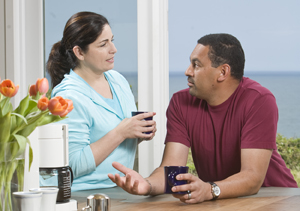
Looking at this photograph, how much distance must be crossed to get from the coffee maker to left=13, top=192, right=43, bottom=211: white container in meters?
0.21

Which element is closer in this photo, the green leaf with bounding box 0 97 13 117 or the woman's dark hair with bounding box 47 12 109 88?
the green leaf with bounding box 0 97 13 117

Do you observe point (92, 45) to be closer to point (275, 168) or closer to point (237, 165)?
point (237, 165)

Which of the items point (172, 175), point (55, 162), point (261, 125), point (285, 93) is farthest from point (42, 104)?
point (285, 93)

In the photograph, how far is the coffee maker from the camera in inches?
49.7

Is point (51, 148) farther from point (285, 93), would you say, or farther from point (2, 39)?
point (285, 93)

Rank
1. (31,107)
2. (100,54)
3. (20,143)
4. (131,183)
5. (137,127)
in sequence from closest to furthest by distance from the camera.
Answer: (20,143) → (31,107) → (131,183) → (137,127) → (100,54)

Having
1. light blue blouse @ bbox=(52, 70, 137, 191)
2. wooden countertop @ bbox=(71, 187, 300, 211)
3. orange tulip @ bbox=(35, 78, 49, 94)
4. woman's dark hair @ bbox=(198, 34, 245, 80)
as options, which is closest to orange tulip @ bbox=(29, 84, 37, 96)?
orange tulip @ bbox=(35, 78, 49, 94)

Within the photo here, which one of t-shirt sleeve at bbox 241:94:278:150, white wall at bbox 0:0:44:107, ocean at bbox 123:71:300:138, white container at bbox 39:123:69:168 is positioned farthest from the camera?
white wall at bbox 0:0:44:107

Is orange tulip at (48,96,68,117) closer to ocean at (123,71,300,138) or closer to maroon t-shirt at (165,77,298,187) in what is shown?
maroon t-shirt at (165,77,298,187)

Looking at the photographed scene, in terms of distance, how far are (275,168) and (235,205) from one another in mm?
661

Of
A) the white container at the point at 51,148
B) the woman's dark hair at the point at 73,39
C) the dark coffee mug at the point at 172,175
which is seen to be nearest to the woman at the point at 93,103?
the woman's dark hair at the point at 73,39

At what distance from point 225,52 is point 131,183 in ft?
2.62

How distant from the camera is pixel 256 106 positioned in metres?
1.89

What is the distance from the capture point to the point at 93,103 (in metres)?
2.04
